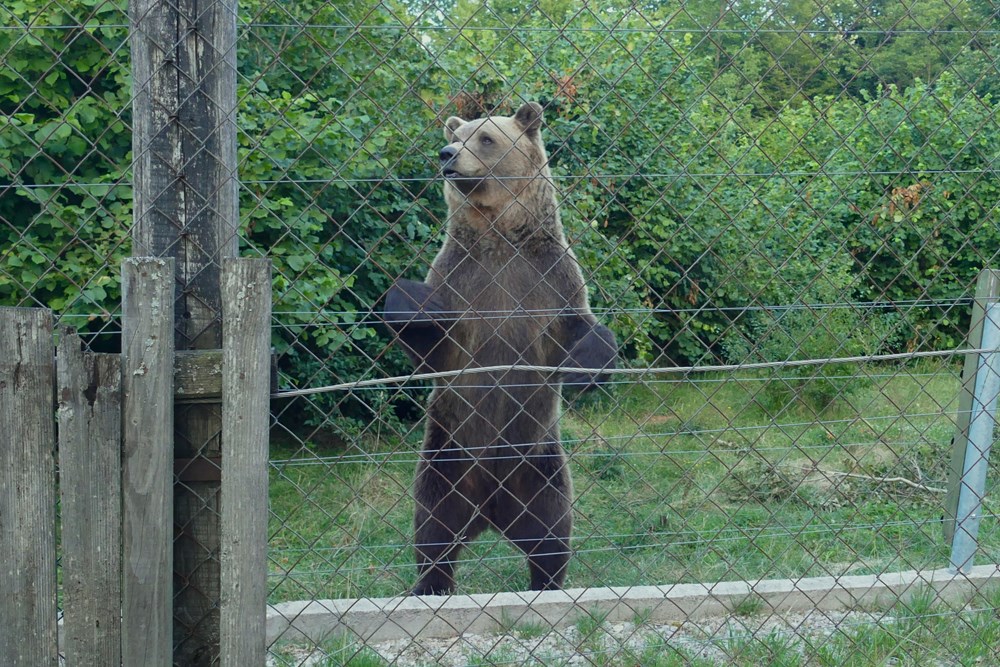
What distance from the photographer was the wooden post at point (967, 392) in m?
3.74

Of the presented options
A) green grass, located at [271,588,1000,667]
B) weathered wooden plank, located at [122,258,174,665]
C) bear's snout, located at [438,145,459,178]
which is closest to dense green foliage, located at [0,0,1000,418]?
bear's snout, located at [438,145,459,178]

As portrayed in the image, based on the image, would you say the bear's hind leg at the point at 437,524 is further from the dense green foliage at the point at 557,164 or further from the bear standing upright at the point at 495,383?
the dense green foliage at the point at 557,164

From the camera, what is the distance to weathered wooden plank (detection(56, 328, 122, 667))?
212 cm

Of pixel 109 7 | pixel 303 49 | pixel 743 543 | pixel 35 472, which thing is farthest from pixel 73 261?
pixel 743 543

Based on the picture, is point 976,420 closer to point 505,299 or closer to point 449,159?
point 505,299

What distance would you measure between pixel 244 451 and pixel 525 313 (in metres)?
1.21

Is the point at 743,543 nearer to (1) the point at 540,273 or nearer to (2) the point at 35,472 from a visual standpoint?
(1) the point at 540,273

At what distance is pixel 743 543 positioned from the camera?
4715mm

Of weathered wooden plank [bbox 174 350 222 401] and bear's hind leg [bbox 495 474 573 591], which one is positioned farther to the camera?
bear's hind leg [bbox 495 474 573 591]

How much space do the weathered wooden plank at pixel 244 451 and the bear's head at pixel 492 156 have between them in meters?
2.25

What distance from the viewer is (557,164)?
305 inches

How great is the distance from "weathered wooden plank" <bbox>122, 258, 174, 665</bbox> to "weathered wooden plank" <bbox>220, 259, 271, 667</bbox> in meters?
0.13

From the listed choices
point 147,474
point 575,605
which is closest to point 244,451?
point 147,474

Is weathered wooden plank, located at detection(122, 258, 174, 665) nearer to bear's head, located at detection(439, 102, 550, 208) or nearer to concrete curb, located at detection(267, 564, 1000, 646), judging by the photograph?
concrete curb, located at detection(267, 564, 1000, 646)
